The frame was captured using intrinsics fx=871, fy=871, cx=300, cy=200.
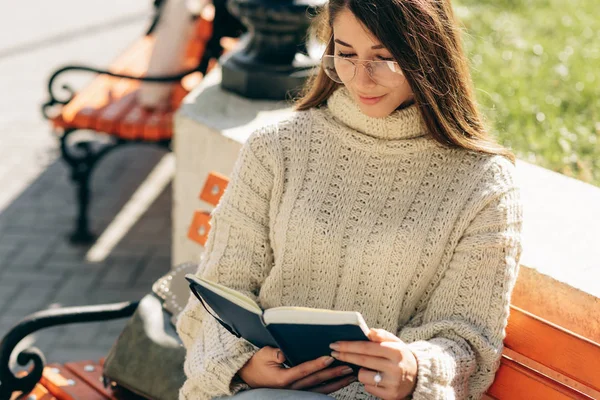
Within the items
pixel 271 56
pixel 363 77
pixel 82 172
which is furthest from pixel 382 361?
pixel 82 172

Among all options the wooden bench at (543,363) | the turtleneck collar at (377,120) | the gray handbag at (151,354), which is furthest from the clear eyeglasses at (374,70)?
the gray handbag at (151,354)

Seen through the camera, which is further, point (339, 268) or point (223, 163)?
point (223, 163)

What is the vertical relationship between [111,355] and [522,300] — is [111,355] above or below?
below

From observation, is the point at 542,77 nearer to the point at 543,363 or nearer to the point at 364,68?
the point at 543,363

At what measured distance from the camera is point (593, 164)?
3.98 m

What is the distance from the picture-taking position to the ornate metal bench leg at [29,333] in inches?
114

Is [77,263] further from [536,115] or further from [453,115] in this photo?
[453,115]

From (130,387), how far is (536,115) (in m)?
2.71

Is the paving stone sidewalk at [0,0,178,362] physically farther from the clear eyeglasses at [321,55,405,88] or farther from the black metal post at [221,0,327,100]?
the clear eyeglasses at [321,55,405,88]

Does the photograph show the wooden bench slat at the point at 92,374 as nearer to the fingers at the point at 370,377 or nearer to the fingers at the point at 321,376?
the fingers at the point at 321,376

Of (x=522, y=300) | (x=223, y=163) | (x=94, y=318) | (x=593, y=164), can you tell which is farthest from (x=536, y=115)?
(x=94, y=318)

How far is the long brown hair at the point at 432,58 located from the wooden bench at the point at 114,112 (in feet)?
8.42

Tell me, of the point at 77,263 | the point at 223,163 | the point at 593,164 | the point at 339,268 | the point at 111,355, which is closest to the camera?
the point at 339,268

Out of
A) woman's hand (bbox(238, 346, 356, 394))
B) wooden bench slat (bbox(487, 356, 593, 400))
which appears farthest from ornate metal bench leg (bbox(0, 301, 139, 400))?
wooden bench slat (bbox(487, 356, 593, 400))
